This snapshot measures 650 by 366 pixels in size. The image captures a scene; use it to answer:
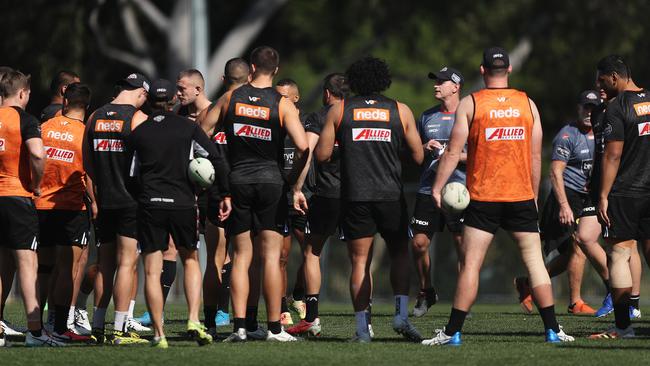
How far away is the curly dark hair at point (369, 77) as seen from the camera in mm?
11953

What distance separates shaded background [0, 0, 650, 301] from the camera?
3009 cm

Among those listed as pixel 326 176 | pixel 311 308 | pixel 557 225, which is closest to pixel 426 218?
pixel 557 225

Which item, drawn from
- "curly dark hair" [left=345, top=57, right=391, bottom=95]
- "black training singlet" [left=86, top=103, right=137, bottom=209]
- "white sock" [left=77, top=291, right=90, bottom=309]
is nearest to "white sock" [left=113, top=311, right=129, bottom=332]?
"black training singlet" [left=86, top=103, right=137, bottom=209]

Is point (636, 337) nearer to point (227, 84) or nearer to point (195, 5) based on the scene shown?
point (227, 84)

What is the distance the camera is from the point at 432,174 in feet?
49.5

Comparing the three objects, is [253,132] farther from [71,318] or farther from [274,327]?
[71,318]

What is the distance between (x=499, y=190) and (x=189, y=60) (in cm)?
2221

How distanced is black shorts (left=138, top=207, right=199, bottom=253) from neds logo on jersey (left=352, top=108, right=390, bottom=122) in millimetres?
1613

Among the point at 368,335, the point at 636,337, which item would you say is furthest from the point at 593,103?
the point at 368,335

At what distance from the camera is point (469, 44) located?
130 feet

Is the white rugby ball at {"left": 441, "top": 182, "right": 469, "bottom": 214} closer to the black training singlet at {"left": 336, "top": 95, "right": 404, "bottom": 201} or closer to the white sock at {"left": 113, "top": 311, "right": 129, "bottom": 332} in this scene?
the black training singlet at {"left": 336, "top": 95, "right": 404, "bottom": 201}

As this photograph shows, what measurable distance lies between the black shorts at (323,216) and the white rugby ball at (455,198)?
2014 millimetres

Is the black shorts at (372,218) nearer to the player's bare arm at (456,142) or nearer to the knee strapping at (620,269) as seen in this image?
the player's bare arm at (456,142)

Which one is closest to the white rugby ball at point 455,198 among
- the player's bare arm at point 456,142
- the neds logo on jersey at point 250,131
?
the player's bare arm at point 456,142
